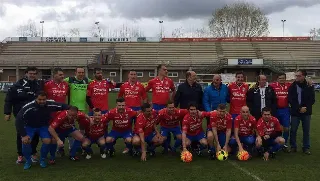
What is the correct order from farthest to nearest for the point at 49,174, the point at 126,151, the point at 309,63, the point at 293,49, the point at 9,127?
the point at 293,49
the point at 309,63
the point at 9,127
the point at 126,151
the point at 49,174

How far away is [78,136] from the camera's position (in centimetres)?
714

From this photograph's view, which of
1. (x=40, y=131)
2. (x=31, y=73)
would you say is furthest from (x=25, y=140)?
(x=31, y=73)

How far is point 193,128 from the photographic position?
7488 mm

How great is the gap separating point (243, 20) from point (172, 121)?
2393 inches

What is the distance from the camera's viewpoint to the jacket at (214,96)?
25.6 feet

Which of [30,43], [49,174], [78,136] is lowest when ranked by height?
[49,174]

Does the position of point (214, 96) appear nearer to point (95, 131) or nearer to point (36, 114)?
point (95, 131)

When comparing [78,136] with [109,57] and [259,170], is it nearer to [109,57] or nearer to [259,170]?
[259,170]

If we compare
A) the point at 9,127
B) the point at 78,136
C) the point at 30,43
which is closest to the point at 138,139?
the point at 78,136

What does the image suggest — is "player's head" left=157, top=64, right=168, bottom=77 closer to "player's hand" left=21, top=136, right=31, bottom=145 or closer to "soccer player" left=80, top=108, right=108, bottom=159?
"soccer player" left=80, top=108, right=108, bottom=159

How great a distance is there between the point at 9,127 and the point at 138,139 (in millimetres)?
6588

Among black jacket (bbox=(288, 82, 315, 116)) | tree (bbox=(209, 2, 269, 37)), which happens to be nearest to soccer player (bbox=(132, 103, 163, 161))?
black jacket (bbox=(288, 82, 315, 116))

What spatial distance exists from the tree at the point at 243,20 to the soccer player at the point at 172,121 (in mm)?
60442

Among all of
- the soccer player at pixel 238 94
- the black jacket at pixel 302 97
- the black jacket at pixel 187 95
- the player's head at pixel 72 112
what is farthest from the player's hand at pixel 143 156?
the black jacket at pixel 302 97
